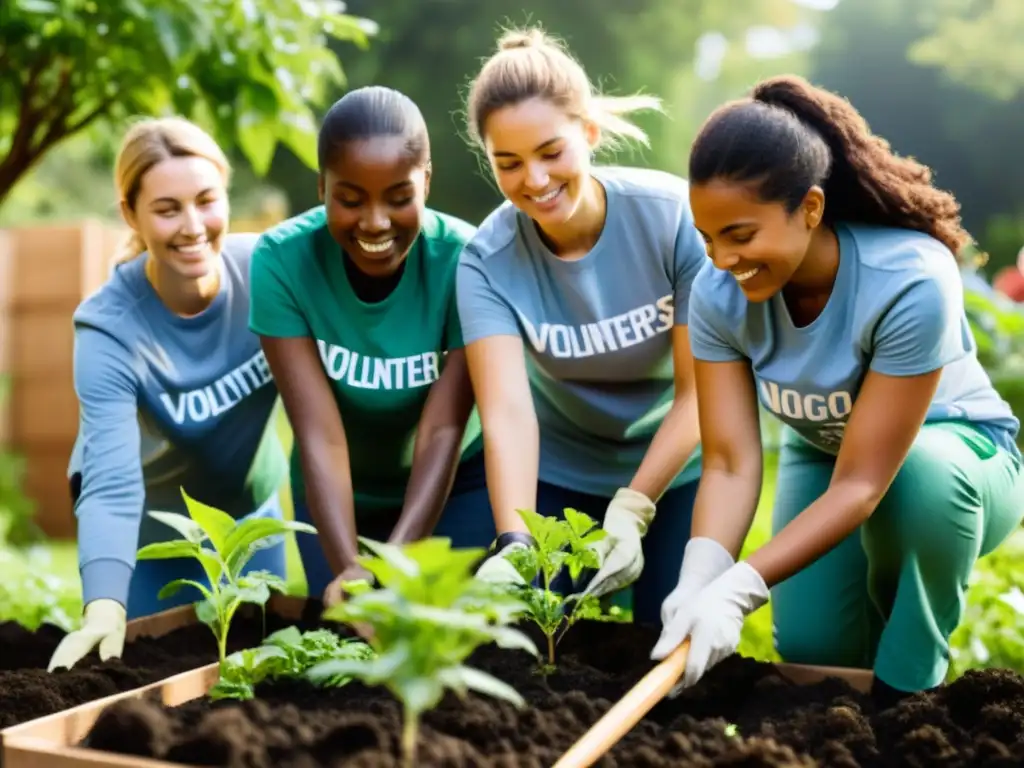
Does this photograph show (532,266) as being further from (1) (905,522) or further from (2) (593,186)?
(1) (905,522)

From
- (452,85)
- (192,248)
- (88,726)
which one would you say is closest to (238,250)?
(192,248)

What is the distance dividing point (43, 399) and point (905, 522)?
236 inches

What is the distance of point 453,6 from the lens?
439 inches

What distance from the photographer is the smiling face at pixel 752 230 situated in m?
1.75

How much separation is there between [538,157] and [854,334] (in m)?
0.67

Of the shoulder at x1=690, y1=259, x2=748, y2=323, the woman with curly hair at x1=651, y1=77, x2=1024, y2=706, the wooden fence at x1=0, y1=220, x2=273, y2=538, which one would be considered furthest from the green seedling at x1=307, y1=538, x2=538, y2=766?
the wooden fence at x1=0, y1=220, x2=273, y2=538

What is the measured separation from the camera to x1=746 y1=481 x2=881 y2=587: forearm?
1801 millimetres

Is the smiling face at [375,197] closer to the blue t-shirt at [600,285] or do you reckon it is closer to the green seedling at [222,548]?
the blue t-shirt at [600,285]

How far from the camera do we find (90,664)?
2.09m

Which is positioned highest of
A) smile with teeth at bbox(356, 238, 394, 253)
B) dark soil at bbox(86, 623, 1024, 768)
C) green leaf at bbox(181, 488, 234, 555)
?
smile with teeth at bbox(356, 238, 394, 253)

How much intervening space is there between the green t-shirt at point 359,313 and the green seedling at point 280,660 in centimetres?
66

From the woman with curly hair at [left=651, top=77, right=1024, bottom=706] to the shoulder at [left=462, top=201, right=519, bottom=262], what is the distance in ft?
1.41

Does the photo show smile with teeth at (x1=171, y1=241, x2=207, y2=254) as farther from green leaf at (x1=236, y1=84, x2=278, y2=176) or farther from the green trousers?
the green trousers

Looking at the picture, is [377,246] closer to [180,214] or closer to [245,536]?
[180,214]
